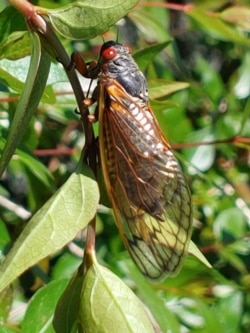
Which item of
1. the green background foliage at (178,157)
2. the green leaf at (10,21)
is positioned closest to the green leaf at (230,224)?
the green background foliage at (178,157)

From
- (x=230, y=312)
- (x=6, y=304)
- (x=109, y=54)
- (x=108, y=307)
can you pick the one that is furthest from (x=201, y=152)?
(x=108, y=307)

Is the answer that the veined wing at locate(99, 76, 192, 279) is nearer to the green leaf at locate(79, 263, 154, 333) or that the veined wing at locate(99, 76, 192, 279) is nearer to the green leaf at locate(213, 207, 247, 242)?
the green leaf at locate(79, 263, 154, 333)

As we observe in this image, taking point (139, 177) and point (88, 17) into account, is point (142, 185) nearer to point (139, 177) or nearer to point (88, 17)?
point (139, 177)

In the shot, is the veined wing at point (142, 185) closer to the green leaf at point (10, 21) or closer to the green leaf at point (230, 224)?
the green leaf at point (10, 21)

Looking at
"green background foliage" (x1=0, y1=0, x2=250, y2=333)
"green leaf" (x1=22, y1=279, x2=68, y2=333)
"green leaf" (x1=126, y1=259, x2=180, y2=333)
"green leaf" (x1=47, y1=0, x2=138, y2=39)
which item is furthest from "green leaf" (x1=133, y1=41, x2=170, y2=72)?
"green leaf" (x1=47, y1=0, x2=138, y2=39)

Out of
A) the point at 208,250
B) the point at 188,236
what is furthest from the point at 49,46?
the point at 208,250
